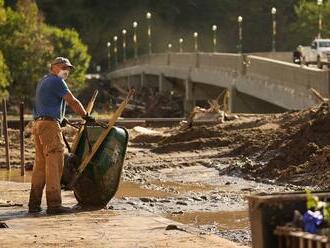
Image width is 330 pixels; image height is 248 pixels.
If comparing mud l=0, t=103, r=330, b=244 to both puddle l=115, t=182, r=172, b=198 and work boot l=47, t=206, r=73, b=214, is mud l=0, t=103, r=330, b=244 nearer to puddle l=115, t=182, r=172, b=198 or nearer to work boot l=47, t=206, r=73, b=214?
puddle l=115, t=182, r=172, b=198

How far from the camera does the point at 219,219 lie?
12781 millimetres

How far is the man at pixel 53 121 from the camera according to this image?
13.0 metres

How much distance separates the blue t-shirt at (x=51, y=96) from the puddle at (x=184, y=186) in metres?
4.29

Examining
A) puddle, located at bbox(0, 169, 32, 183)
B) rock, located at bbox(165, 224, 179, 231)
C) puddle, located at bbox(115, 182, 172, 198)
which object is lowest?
puddle, located at bbox(0, 169, 32, 183)

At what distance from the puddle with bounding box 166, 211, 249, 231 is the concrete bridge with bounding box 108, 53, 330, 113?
20.7 metres

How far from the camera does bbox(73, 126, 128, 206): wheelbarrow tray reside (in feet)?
44.7

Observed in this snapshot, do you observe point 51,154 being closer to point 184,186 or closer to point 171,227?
point 171,227

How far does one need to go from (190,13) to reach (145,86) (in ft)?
142

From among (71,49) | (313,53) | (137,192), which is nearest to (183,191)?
(137,192)

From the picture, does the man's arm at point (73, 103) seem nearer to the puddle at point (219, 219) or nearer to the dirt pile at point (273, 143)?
the puddle at point (219, 219)

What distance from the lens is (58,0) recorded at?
128625mm

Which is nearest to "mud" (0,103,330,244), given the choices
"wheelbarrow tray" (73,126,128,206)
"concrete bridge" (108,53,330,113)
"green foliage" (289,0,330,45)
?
"wheelbarrow tray" (73,126,128,206)

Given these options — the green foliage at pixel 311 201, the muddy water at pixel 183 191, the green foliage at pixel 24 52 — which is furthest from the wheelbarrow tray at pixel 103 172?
the green foliage at pixel 24 52

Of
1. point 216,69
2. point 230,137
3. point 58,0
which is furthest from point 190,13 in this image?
point 230,137
